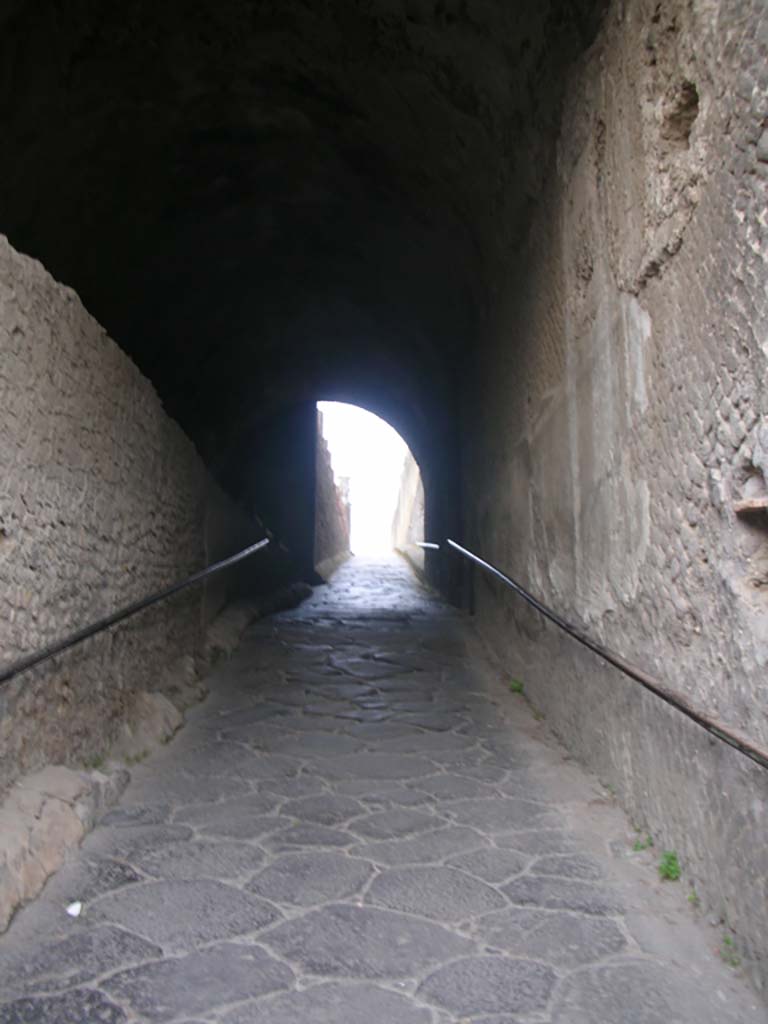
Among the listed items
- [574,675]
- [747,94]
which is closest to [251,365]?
[574,675]

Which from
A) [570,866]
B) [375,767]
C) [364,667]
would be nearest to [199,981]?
[570,866]

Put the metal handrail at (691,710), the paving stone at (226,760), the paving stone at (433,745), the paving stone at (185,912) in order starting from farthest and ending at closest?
1. the paving stone at (433,745)
2. the paving stone at (226,760)
3. the paving stone at (185,912)
4. the metal handrail at (691,710)

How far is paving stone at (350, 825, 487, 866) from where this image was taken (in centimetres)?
274

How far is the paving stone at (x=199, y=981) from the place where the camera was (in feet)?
6.26

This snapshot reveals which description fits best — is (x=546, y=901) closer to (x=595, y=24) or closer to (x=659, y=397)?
(x=659, y=397)

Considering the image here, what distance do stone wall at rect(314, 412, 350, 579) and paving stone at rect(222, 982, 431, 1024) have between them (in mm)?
11456

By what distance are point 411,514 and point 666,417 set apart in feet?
54.6

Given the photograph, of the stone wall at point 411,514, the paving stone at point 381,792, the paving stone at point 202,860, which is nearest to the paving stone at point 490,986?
the paving stone at point 202,860

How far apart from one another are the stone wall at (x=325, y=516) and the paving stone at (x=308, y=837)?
1044 centimetres

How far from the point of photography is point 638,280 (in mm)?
2736

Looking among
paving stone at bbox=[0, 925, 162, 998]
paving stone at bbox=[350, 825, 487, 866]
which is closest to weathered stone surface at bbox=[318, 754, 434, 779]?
paving stone at bbox=[350, 825, 487, 866]

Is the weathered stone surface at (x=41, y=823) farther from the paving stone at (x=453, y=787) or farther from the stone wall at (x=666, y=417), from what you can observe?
the stone wall at (x=666, y=417)

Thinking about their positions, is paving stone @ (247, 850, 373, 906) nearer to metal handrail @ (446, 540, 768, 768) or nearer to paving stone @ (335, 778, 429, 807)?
paving stone @ (335, 778, 429, 807)

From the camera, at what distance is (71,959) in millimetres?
2094
